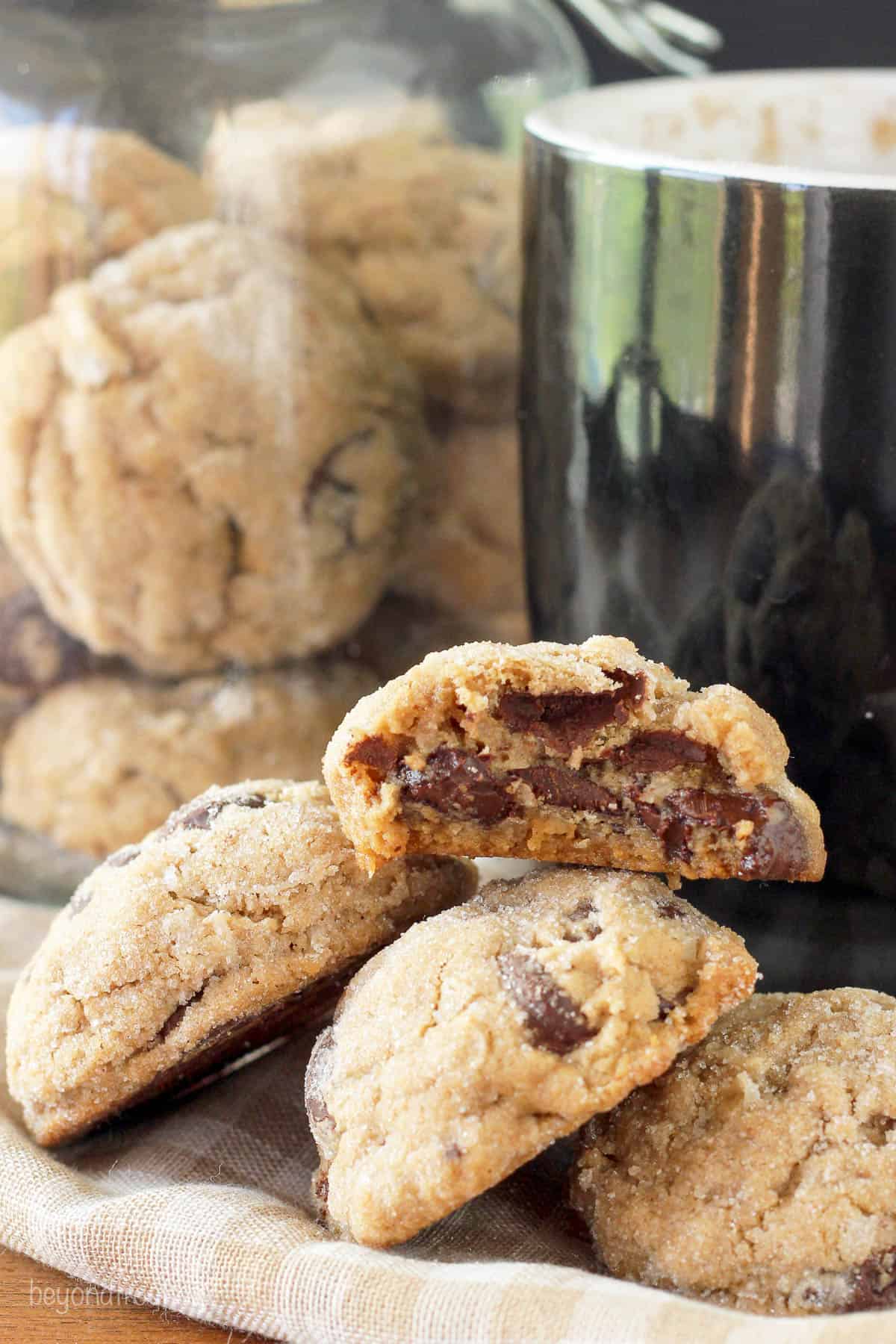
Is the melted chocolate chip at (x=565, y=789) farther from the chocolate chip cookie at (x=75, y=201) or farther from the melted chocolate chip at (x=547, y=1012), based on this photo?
the chocolate chip cookie at (x=75, y=201)

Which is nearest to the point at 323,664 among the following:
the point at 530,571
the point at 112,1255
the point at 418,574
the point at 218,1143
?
the point at 418,574

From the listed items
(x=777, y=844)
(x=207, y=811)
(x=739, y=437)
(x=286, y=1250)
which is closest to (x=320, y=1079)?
(x=286, y=1250)

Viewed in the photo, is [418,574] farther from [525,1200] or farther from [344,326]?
[525,1200]

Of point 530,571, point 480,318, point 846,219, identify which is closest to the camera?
point 846,219

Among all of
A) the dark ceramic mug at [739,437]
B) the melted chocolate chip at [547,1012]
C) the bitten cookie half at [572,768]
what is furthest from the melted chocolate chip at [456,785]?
the dark ceramic mug at [739,437]

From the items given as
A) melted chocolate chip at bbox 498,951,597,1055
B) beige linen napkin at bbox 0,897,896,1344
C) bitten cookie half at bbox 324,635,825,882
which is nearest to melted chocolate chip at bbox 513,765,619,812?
bitten cookie half at bbox 324,635,825,882

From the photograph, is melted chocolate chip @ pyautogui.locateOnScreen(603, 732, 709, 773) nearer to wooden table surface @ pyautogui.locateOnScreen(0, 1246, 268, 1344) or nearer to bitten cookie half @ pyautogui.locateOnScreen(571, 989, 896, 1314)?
bitten cookie half @ pyautogui.locateOnScreen(571, 989, 896, 1314)
